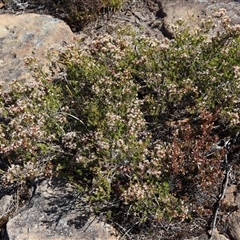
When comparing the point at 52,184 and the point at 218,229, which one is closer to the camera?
the point at 218,229

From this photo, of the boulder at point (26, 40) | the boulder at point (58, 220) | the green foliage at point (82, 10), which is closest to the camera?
the boulder at point (58, 220)

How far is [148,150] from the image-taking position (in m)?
5.33

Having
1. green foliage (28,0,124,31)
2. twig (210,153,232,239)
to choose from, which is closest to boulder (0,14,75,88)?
green foliage (28,0,124,31)

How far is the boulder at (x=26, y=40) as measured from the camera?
25.1ft

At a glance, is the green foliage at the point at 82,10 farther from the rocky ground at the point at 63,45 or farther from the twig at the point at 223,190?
the twig at the point at 223,190

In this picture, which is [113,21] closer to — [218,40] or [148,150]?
[218,40]

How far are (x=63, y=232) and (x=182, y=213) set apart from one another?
139 cm

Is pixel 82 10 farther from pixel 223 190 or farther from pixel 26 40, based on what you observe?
pixel 223 190

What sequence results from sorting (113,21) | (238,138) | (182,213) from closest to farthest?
(182,213) < (238,138) < (113,21)

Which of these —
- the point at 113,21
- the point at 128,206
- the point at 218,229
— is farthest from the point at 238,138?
the point at 113,21

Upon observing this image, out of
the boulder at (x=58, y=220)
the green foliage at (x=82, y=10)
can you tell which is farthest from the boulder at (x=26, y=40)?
the boulder at (x=58, y=220)

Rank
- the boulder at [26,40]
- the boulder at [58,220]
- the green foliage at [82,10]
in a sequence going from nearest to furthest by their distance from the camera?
the boulder at [58,220]
the boulder at [26,40]
the green foliage at [82,10]

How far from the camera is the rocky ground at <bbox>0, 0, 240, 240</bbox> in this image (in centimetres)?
530

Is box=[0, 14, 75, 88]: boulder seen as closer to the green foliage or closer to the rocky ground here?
the rocky ground
